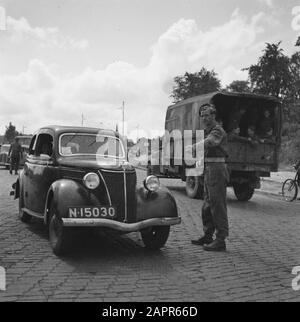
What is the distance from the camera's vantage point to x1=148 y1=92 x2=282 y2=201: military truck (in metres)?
12.7

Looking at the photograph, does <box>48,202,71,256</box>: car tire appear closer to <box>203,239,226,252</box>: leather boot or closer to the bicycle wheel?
<box>203,239,226,252</box>: leather boot

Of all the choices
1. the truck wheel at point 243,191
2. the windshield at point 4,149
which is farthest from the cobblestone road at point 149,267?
the windshield at point 4,149

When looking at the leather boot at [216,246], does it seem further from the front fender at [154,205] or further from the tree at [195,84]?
the tree at [195,84]

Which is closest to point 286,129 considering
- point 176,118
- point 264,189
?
point 264,189

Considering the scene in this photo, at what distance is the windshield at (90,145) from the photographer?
23.4 ft

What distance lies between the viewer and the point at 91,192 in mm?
6078

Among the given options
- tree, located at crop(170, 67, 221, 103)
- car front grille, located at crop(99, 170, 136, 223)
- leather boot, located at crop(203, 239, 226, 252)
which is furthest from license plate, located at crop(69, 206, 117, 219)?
tree, located at crop(170, 67, 221, 103)

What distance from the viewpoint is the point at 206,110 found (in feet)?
22.1

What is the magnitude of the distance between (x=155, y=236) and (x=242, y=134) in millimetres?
8686

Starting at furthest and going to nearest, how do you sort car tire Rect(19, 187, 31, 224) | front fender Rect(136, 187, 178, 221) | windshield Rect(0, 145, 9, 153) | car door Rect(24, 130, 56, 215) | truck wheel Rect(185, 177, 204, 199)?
1. windshield Rect(0, 145, 9, 153)
2. truck wheel Rect(185, 177, 204, 199)
3. car tire Rect(19, 187, 31, 224)
4. car door Rect(24, 130, 56, 215)
5. front fender Rect(136, 187, 178, 221)

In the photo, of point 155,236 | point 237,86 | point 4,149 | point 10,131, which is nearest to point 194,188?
point 155,236

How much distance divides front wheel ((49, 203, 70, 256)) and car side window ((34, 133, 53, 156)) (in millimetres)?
1295

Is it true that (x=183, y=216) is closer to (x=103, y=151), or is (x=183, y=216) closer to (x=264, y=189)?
(x=103, y=151)
